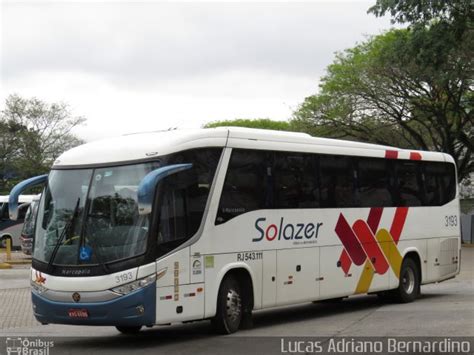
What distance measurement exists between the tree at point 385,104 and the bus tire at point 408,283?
20652 mm

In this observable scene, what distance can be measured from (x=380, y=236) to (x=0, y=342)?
7.86 metres

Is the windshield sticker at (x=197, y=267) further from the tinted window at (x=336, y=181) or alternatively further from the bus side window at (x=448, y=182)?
the bus side window at (x=448, y=182)

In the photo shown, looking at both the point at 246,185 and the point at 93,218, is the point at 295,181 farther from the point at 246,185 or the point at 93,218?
the point at 93,218

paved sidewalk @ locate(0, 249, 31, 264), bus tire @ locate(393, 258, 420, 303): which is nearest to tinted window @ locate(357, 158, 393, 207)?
bus tire @ locate(393, 258, 420, 303)

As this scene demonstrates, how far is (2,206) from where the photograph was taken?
43594 mm

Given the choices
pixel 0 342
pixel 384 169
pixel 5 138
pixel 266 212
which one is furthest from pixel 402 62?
pixel 5 138

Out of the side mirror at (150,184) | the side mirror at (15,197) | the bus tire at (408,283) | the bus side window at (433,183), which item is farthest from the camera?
the bus side window at (433,183)

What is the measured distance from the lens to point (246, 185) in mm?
13477

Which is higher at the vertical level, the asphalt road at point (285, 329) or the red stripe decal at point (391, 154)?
the red stripe decal at point (391, 154)

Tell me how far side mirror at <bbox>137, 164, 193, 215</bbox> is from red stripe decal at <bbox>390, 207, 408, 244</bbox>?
6588 millimetres

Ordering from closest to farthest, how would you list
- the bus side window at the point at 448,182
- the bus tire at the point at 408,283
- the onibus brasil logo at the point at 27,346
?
the onibus brasil logo at the point at 27,346, the bus tire at the point at 408,283, the bus side window at the point at 448,182

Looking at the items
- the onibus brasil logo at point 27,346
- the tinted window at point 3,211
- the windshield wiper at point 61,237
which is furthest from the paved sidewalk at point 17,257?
the windshield wiper at point 61,237

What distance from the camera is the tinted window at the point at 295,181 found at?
14.3m

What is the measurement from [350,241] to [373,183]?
4.95 feet
